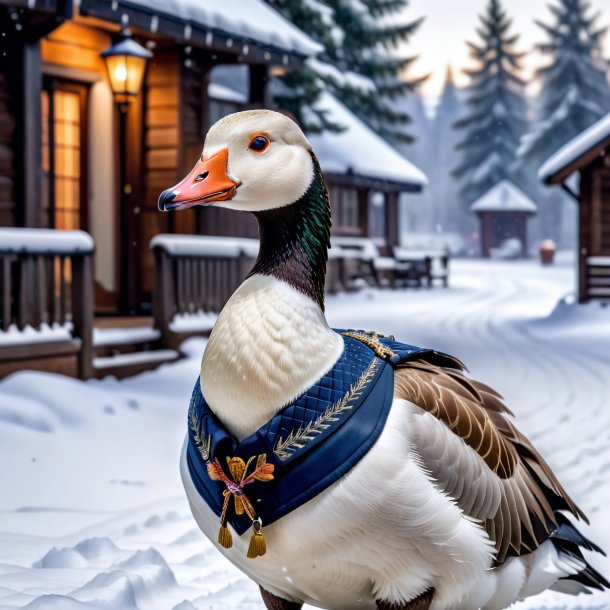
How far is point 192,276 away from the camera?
31.4 feet

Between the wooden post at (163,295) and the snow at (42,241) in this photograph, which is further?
the wooden post at (163,295)

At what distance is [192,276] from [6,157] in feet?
7.72

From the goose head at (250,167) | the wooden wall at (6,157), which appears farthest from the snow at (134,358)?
the goose head at (250,167)

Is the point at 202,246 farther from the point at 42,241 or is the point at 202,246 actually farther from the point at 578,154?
the point at 578,154

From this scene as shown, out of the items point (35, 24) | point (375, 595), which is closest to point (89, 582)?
point (375, 595)

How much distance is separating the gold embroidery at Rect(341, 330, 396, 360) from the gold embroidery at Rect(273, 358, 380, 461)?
24cm

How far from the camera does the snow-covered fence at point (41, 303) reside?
7.17 metres

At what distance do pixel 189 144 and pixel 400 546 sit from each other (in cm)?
963

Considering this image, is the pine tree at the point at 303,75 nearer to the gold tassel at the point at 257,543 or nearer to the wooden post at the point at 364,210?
the wooden post at the point at 364,210

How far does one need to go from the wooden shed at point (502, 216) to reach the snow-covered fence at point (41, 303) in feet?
128

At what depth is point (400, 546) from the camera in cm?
215

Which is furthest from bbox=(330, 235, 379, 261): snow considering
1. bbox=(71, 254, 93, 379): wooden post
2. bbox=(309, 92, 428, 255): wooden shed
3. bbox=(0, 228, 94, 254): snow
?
bbox=(0, 228, 94, 254): snow

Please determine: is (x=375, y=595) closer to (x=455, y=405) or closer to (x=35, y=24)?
(x=455, y=405)

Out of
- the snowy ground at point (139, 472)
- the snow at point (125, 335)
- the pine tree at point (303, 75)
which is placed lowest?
the snowy ground at point (139, 472)
